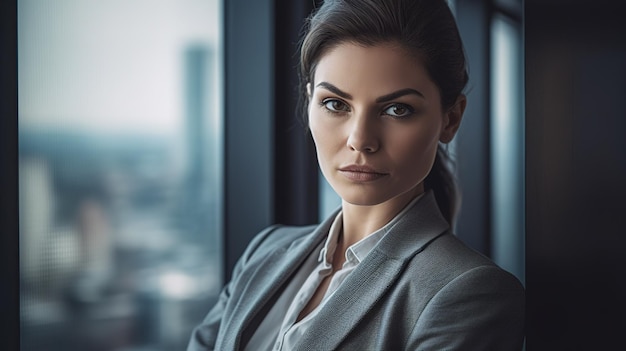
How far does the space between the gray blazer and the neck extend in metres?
0.03

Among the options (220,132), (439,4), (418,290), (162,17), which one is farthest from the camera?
(220,132)

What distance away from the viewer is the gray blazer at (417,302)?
109 cm

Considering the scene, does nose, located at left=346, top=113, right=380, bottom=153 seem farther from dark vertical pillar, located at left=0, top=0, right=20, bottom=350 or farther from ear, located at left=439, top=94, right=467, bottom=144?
dark vertical pillar, located at left=0, top=0, right=20, bottom=350

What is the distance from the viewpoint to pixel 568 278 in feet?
3.12

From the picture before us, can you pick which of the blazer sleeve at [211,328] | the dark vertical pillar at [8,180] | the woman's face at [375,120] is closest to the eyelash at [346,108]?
the woman's face at [375,120]

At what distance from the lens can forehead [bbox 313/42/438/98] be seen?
1.17 meters

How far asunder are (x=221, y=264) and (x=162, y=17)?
73cm

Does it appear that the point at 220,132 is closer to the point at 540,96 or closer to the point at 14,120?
the point at 14,120

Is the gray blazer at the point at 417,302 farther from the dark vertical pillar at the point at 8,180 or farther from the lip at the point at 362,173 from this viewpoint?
the dark vertical pillar at the point at 8,180

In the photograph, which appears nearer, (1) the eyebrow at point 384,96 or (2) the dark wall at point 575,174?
(2) the dark wall at point 575,174

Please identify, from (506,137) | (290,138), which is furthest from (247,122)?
(506,137)

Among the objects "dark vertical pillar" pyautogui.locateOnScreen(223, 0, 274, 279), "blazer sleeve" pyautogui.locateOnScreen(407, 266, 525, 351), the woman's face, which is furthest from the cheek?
"dark vertical pillar" pyautogui.locateOnScreen(223, 0, 274, 279)

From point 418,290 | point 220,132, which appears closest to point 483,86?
point 220,132

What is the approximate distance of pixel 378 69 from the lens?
118 centimetres
